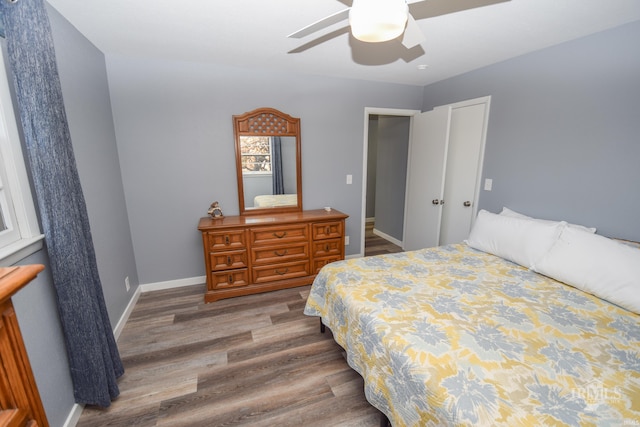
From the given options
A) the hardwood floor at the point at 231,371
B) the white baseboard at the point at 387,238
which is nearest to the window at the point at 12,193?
the hardwood floor at the point at 231,371

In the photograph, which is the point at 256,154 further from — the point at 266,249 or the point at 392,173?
the point at 392,173

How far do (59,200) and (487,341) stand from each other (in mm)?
2159

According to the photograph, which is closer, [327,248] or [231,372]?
[231,372]

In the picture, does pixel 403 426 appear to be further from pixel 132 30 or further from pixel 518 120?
pixel 132 30

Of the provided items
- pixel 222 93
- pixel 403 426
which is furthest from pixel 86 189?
pixel 403 426

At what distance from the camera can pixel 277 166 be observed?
10.1ft

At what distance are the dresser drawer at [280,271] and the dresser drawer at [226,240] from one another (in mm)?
331

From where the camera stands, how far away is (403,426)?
3.84ft

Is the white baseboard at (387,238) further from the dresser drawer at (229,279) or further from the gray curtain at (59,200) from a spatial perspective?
the gray curtain at (59,200)

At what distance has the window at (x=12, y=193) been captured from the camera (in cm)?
121

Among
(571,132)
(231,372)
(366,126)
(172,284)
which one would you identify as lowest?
(231,372)

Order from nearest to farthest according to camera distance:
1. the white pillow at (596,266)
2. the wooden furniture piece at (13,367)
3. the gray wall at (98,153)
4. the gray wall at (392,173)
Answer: the wooden furniture piece at (13,367) → the white pillow at (596,266) → the gray wall at (98,153) → the gray wall at (392,173)

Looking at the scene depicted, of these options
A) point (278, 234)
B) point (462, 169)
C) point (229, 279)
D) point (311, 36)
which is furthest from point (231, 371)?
point (462, 169)

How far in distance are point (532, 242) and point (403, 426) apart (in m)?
1.69
